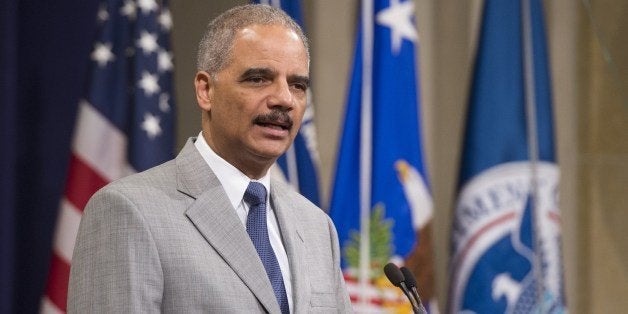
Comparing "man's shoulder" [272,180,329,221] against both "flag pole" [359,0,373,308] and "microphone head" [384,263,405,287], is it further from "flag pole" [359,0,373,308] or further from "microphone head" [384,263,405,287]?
"flag pole" [359,0,373,308]

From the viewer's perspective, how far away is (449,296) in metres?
4.25

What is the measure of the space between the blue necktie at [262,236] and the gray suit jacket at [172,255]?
0.04 metres

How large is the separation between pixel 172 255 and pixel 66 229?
2175 millimetres

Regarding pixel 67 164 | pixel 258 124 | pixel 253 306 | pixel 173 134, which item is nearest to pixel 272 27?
pixel 258 124

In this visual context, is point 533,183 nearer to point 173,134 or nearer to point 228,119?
point 173,134

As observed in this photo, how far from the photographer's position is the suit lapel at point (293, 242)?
1868mm

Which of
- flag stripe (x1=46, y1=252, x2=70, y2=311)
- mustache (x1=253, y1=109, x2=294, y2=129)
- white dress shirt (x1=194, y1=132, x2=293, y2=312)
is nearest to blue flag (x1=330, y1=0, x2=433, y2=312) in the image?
flag stripe (x1=46, y1=252, x2=70, y2=311)

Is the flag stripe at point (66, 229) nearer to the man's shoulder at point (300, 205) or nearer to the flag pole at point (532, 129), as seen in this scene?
the man's shoulder at point (300, 205)

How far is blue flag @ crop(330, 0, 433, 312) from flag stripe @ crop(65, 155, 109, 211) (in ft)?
3.56

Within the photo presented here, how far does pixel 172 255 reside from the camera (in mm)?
1724

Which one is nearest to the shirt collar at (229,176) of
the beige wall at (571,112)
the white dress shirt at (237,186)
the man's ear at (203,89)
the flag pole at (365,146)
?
the white dress shirt at (237,186)

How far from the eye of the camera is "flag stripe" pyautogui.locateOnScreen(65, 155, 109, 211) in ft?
12.5

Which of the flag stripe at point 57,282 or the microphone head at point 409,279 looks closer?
the microphone head at point 409,279

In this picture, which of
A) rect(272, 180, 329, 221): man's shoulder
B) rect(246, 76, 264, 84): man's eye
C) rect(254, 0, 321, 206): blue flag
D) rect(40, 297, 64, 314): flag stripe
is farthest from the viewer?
rect(254, 0, 321, 206): blue flag
